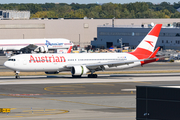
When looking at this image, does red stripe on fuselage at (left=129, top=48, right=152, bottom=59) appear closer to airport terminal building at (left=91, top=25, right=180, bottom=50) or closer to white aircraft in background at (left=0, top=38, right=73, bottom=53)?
white aircraft in background at (left=0, top=38, right=73, bottom=53)

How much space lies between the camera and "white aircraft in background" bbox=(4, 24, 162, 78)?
6006cm

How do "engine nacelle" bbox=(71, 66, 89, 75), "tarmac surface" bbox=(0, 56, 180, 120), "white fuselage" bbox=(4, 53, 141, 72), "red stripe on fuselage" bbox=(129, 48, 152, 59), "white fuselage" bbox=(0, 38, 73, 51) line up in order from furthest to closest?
"white fuselage" bbox=(0, 38, 73, 51) → "red stripe on fuselage" bbox=(129, 48, 152, 59) → "engine nacelle" bbox=(71, 66, 89, 75) → "white fuselage" bbox=(4, 53, 141, 72) → "tarmac surface" bbox=(0, 56, 180, 120)

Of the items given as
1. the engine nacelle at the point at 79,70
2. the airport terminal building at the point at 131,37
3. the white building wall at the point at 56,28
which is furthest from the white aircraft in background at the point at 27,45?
the engine nacelle at the point at 79,70

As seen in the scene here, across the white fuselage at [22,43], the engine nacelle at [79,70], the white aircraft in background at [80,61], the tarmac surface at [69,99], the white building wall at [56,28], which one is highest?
the white building wall at [56,28]

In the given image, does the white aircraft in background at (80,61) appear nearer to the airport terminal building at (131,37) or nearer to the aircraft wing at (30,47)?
the aircraft wing at (30,47)

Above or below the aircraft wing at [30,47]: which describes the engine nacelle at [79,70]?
below

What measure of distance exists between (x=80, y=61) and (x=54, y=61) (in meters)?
Answer: 5.16

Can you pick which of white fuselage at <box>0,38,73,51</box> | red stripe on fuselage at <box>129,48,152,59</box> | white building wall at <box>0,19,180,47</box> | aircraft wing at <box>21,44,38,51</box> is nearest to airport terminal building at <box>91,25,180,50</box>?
white building wall at <box>0,19,180,47</box>

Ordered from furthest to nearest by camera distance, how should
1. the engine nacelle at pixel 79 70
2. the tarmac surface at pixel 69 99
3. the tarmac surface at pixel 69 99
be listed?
1. the engine nacelle at pixel 79 70
2. the tarmac surface at pixel 69 99
3. the tarmac surface at pixel 69 99

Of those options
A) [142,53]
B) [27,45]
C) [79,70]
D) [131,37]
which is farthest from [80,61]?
[131,37]

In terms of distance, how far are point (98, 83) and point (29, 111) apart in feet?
77.8

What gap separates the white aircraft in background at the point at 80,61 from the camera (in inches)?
2365

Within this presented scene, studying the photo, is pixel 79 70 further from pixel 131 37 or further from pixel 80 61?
pixel 131 37

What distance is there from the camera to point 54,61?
6119cm
